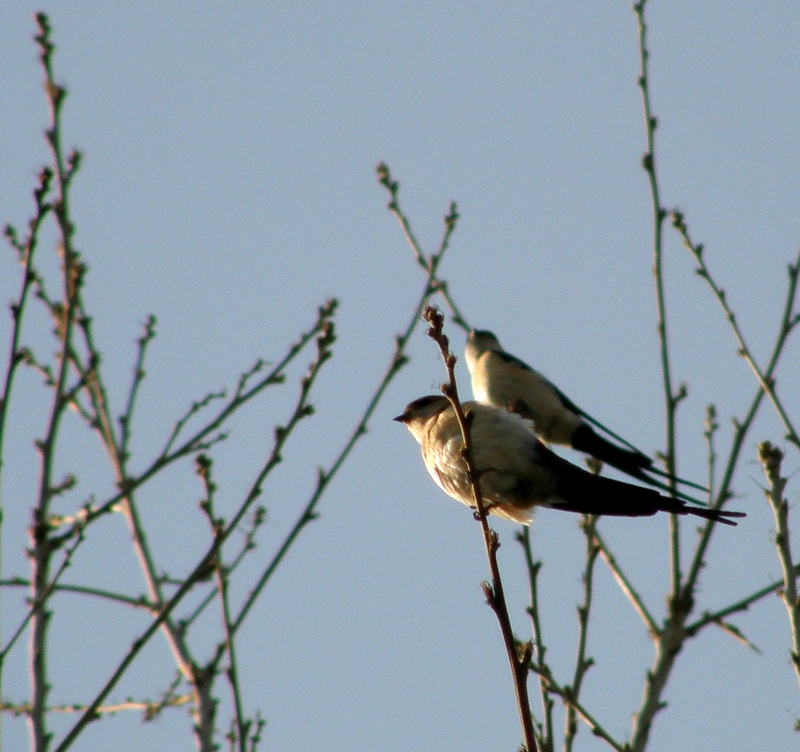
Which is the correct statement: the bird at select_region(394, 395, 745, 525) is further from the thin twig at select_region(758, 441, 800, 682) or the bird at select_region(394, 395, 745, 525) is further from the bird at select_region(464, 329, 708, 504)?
the bird at select_region(464, 329, 708, 504)

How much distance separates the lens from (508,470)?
4.84 meters

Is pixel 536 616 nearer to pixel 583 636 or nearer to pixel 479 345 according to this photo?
pixel 583 636

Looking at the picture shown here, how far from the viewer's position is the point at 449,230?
4.77 meters

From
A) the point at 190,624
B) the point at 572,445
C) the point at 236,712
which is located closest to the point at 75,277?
the point at 190,624

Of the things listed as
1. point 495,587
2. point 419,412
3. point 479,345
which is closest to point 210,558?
point 495,587

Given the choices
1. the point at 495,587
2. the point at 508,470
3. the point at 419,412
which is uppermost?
the point at 419,412

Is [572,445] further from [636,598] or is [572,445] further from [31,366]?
[31,366]

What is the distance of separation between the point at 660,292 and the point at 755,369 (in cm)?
51

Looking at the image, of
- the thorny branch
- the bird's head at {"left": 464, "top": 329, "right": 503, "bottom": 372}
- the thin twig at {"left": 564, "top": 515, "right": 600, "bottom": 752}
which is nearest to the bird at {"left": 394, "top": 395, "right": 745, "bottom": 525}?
the thin twig at {"left": 564, "top": 515, "right": 600, "bottom": 752}

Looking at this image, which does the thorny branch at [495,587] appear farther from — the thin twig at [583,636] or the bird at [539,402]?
the bird at [539,402]

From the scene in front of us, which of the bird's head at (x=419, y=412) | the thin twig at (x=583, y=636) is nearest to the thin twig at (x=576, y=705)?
the thin twig at (x=583, y=636)

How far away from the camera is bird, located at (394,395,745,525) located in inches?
183

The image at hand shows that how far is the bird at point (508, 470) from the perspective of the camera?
4637 millimetres

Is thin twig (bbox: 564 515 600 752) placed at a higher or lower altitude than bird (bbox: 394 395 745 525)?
lower
